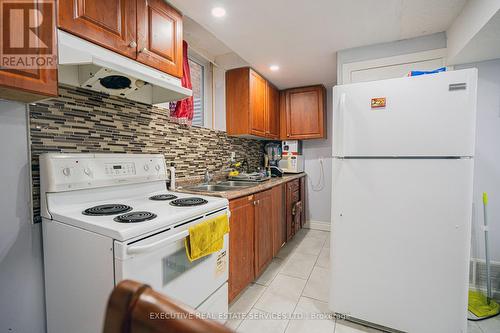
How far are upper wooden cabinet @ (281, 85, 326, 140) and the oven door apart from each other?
251 cm

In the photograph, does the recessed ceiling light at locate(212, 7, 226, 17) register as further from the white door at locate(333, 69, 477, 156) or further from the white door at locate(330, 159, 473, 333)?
the white door at locate(330, 159, 473, 333)

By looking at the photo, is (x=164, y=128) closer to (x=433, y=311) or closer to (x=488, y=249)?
(x=433, y=311)

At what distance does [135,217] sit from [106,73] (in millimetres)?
771

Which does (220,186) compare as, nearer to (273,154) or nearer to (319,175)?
(273,154)

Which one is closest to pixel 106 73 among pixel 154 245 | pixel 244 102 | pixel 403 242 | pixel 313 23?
pixel 154 245

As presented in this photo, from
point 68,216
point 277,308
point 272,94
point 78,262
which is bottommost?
point 277,308

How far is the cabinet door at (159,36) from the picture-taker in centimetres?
135

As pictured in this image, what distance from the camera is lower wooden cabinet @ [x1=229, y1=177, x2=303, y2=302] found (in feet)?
5.69

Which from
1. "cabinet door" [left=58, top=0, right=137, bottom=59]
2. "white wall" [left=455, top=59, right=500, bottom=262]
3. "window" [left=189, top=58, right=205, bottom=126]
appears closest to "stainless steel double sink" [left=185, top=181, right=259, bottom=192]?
"window" [left=189, top=58, right=205, bottom=126]

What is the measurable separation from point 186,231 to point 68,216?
54 cm

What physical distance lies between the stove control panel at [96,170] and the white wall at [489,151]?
8.61 ft

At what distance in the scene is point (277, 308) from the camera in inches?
70.4

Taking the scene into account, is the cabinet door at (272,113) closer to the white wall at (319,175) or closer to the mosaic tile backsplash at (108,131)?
the white wall at (319,175)

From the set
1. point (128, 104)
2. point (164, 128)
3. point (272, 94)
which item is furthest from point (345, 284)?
point (272, 94)
